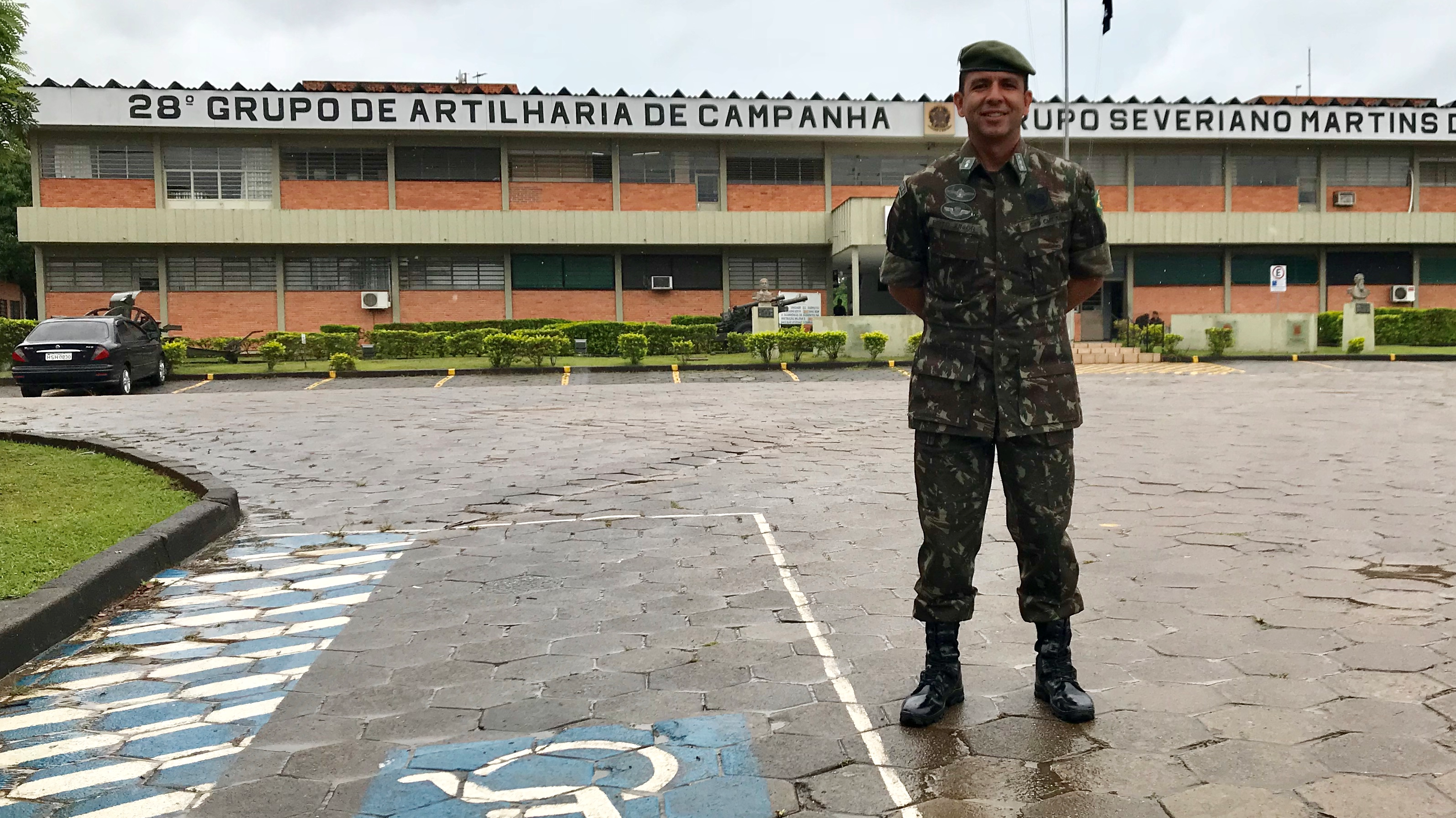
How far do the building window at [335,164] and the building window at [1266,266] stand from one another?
28.0 metres

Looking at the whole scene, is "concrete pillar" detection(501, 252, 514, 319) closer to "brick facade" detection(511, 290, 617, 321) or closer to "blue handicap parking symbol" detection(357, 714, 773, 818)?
"brick facade" detection(511, 290, 617, 321)

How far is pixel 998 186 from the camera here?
10.8 ft

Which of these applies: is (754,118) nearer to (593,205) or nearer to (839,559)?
(593,205)

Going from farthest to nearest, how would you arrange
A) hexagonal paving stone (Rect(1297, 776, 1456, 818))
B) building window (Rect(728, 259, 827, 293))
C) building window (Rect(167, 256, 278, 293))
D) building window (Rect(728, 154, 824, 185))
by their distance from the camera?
building window (Rect(728, 259, 827, 293)) → building window (Rect(728, 154, 824, 185)) → building window (Rect(167, 256, 278, 293)) → hexagonal paving stone (Rect(1297, 776, 1456, 818))

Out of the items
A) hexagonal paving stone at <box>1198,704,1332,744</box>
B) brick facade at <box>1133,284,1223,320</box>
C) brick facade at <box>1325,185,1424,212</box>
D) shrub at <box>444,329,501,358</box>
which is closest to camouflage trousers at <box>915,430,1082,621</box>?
hexagonal paving stone at <box>1198,704,1332,744</box>

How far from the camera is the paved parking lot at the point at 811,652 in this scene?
2.91 meters

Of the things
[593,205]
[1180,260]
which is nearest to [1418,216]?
[1180,260]

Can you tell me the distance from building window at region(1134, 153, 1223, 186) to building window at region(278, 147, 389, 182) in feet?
79.8

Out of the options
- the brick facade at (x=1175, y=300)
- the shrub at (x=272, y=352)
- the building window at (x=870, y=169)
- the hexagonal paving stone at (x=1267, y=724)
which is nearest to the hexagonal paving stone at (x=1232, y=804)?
the hexagonal paving stone at (x=1267, y=724)

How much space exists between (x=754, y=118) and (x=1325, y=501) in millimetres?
27806

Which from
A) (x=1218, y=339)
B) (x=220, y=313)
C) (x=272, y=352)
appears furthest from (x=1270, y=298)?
(x=220, y=313)

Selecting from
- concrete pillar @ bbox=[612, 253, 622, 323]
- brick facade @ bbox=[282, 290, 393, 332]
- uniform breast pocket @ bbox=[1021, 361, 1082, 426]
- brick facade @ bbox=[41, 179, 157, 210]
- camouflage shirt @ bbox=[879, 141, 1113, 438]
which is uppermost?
brick facade @ bbox=[41, 179, 157, 210]

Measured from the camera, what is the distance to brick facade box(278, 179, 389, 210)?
32.2m

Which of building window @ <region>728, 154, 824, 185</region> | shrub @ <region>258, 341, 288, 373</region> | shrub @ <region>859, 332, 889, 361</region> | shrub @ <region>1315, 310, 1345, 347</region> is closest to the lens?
shrub @ <region>258, 341, 288, 373</region>
